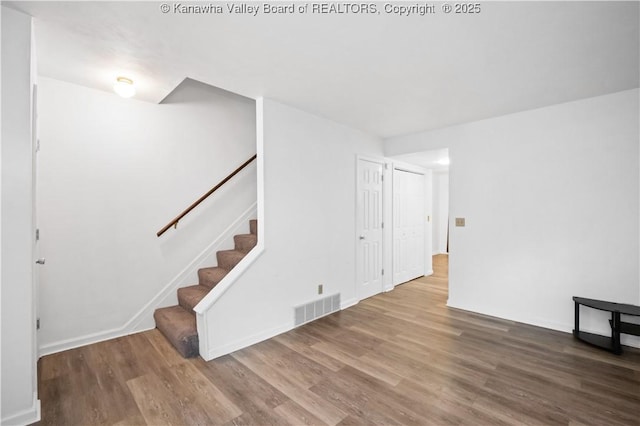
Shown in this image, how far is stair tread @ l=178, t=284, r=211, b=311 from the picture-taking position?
3107 mm

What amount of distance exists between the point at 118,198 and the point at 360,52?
2.91 m

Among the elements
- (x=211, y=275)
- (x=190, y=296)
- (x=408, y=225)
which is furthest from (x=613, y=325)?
(x=190, y=296)

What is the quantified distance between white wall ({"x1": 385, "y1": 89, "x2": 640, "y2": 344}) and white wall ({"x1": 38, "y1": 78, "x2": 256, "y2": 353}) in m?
3.42

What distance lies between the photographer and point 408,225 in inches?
210

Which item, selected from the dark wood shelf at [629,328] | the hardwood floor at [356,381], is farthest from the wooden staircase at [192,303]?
the dark wood shelf at [629,328]

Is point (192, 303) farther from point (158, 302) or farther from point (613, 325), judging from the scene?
point (613, 325)

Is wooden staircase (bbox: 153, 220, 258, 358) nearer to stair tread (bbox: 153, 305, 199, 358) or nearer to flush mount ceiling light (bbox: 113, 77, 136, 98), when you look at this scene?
stair tread (bbox: 153, 305, 199, 358)

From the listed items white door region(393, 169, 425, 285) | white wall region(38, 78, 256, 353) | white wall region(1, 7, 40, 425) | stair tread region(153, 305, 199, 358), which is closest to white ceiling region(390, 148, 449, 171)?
white door region(393, 169, 425, 285)

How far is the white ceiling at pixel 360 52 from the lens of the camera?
177cm

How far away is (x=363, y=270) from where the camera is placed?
4312mm

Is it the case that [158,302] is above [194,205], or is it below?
below

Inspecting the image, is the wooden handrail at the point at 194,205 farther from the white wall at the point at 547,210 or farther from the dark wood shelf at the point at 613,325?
the dark wood shelf at the point at 613,325

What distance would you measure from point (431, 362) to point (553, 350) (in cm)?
130

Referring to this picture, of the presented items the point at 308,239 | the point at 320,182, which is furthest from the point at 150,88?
the point at 308,239
